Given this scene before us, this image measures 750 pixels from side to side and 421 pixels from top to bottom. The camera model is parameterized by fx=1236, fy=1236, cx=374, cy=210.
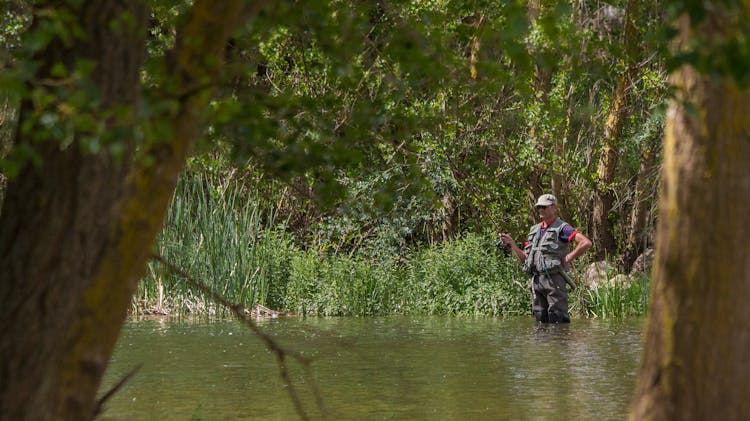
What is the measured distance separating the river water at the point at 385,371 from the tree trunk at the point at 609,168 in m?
4.67

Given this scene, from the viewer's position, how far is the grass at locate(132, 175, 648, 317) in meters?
17.6

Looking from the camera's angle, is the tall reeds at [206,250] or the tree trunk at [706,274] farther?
the tall reeds at [206,250]

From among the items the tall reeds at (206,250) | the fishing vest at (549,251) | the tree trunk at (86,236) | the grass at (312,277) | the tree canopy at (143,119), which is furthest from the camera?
the grass at (312,277)

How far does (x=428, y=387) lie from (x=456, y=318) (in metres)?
8.58

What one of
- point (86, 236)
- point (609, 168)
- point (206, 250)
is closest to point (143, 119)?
point (86, 236)

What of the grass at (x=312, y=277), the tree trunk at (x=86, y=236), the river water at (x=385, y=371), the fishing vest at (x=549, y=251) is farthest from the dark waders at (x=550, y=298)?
the tree trunk at (x=86, y=236)

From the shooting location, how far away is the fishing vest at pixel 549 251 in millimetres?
15562

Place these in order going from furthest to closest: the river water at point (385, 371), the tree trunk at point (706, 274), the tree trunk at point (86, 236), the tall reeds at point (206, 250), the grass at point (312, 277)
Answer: the grass at point (312, 277) → the tall reeds at point (206, 250) → the river water at point (385, 371) → the tree trunk at point (706, 274) → the tree trunk at point (86, 236)

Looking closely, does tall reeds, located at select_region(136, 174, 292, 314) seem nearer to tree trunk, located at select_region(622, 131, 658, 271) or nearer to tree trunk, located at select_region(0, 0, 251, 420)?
tree trunk, located at select_region(622, 131, 658, 271)

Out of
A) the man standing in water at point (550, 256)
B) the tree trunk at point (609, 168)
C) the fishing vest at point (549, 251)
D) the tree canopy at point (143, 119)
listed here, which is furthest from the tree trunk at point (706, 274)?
the tree trunk at point (609, 168)

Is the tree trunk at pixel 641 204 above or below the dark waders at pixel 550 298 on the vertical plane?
above

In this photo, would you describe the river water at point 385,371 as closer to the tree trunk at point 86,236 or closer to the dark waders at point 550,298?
the dark waders at point 550,298

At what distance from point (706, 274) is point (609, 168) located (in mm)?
16715

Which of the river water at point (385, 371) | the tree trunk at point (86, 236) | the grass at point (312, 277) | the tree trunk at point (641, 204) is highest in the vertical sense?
the tree trunk at point (641, 204)
